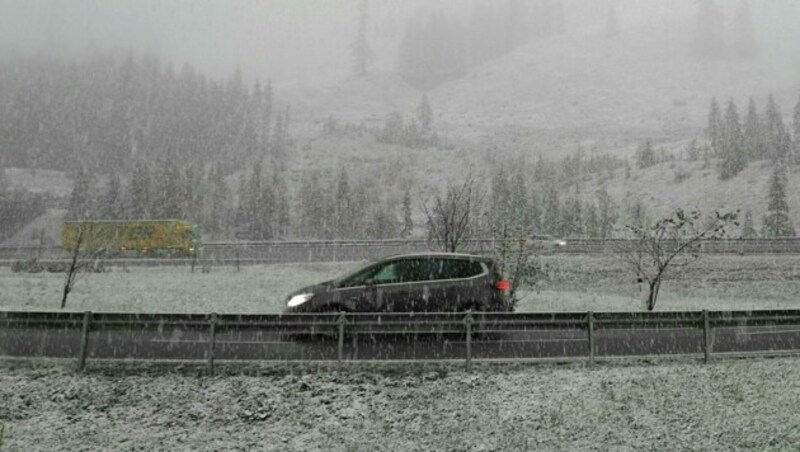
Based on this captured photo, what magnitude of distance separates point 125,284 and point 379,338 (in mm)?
24047

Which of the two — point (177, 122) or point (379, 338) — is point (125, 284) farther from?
point (177, 122)

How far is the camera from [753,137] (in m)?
113

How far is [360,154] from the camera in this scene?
542 feet

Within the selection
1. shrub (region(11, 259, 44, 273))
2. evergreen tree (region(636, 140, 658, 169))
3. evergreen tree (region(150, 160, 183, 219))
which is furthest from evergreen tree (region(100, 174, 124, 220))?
evergreen tree (region(636, 140, 658, 169))

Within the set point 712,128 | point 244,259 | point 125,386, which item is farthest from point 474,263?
point 712,128

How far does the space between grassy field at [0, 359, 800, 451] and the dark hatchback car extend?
1666 millimetres

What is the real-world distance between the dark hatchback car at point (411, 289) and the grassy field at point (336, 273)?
990 centimetres

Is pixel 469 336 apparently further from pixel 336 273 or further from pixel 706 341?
pixel 336 273

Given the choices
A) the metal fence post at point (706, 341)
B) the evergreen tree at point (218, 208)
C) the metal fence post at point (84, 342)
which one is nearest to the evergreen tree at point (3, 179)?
the evergreen tree at point (218, 208)

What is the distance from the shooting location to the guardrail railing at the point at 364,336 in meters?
11.0

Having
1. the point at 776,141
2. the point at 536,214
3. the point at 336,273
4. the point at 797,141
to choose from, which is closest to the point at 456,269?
the point at 336,273

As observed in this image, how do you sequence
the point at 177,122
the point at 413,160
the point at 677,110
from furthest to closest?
the point at 677,110 → the point at 177,122 → the point at 413,160

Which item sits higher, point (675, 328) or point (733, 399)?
point (675, 328)

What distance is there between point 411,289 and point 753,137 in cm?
12168
